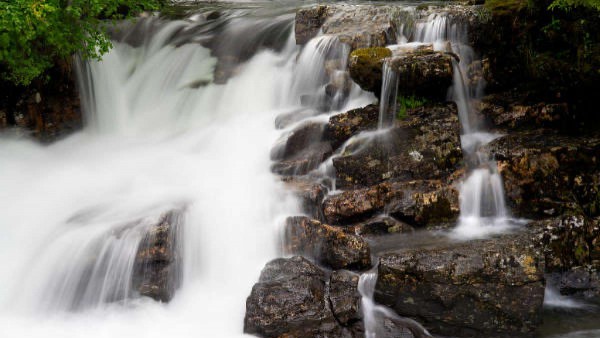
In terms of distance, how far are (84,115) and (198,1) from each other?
950 cm

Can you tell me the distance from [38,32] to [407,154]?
6.81m

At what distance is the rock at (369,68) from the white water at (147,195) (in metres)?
0.97

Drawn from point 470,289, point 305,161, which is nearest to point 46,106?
point 305,161

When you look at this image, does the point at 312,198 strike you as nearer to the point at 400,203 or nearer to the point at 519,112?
the point at 400,203

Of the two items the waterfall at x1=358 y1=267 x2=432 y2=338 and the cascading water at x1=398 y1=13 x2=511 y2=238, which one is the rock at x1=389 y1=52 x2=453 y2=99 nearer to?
the cascading water at x1=398 y1=13 x2=511 y2=238

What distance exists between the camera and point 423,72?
7.98m

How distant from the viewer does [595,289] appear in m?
5.90

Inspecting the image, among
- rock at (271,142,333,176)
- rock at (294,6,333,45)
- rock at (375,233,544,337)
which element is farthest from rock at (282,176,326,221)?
rock at (294,6,333,45)

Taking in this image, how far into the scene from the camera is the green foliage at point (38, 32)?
7672 mm

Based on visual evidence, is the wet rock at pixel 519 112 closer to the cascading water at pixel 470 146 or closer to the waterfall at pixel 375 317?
the cascading water at pixel 470 146

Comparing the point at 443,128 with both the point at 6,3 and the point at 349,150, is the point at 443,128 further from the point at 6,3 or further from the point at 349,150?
the point at 6,3

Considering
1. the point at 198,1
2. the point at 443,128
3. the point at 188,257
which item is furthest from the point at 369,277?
the point at 198,1

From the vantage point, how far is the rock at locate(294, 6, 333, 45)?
11680mm

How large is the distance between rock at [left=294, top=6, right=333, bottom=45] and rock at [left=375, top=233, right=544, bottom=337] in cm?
760
